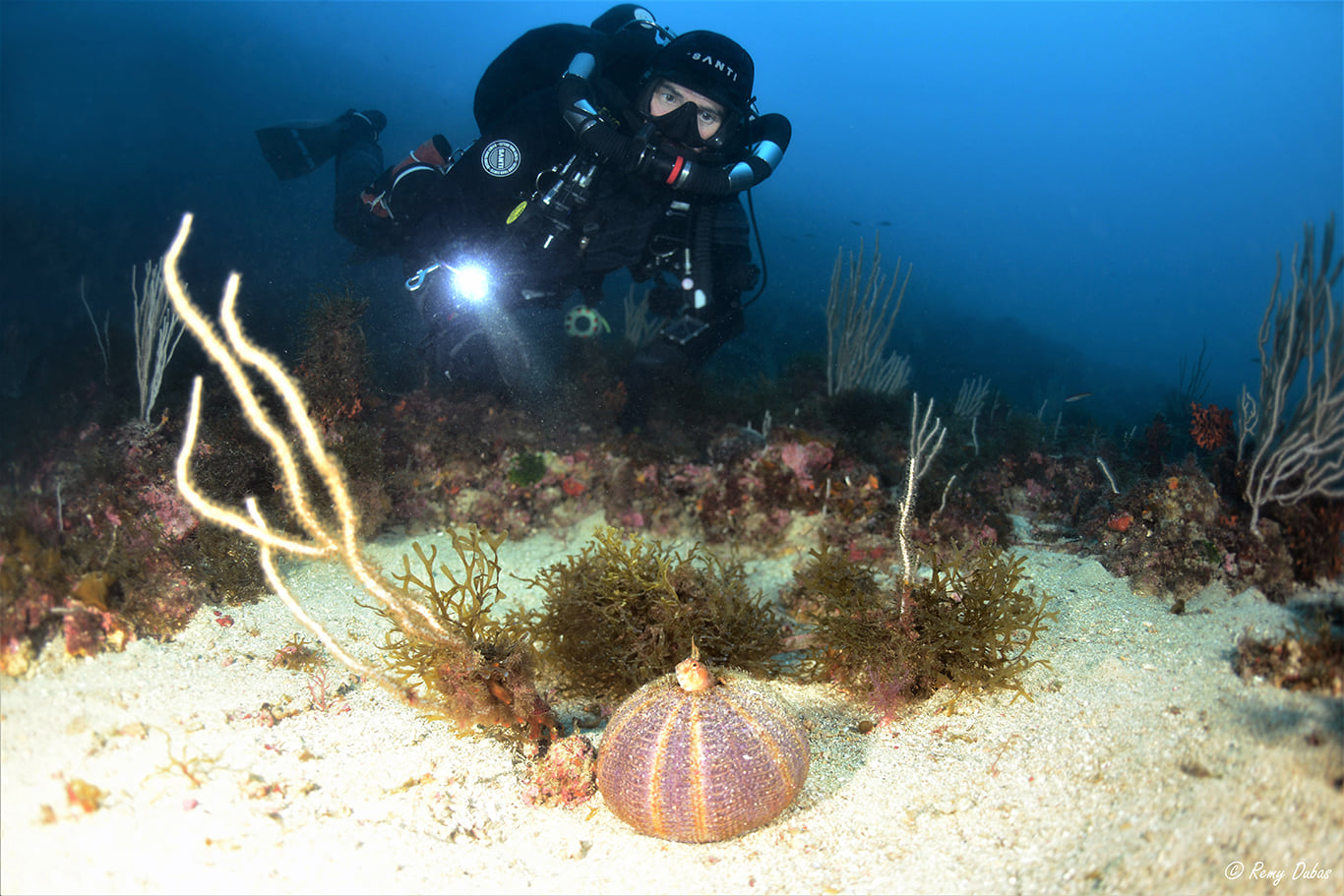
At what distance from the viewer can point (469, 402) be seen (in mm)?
5855

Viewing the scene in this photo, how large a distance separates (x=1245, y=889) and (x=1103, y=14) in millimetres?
116778

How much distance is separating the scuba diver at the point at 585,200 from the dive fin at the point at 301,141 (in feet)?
9.16

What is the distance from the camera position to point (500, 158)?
6.36 meters

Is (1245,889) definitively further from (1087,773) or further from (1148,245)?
(1148,245)

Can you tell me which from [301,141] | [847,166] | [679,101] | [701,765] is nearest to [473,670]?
[701,765]

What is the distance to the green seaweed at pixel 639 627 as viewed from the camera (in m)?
3.17

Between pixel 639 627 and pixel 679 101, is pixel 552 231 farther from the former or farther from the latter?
pixel 639 627

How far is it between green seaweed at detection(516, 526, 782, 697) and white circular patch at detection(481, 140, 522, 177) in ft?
16.6

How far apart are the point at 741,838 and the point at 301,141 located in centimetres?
1167

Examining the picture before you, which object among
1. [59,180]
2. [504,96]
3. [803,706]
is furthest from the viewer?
[59,180]

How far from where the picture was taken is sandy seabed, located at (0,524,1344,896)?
5.72 ft

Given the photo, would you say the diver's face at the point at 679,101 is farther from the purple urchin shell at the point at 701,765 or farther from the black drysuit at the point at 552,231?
the purple urchin shell at the point at 701,765

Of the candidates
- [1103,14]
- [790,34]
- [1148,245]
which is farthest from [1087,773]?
[1103,14]

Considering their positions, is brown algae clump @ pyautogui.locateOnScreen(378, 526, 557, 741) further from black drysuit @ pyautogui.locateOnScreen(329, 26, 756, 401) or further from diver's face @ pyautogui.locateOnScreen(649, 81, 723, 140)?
diver's face @ pyautogui.locateOnScreen(649, 81, 723, 140)
